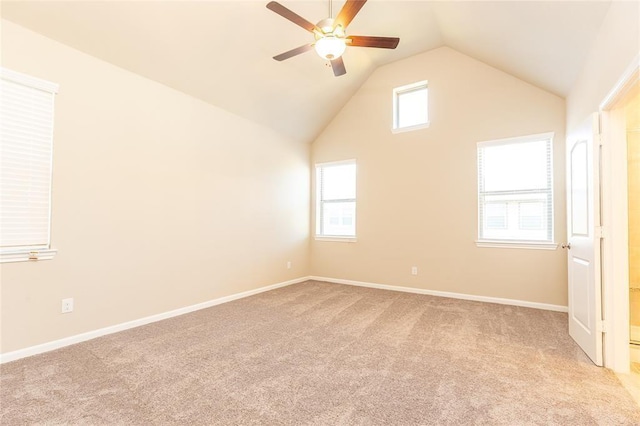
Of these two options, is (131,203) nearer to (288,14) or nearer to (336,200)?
(288,14)

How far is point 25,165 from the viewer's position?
98.9 inches

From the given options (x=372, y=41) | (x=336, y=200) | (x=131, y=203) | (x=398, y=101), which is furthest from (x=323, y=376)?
(x=398, y=101)

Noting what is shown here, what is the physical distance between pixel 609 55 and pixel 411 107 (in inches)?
116

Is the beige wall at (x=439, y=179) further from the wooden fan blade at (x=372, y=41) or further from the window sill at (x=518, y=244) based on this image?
the wooden fan blade at (x=372, y=41)

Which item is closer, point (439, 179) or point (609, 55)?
point (609, 55)

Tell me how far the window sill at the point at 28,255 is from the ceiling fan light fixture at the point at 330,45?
304 centimetres

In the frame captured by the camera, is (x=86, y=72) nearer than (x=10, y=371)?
No

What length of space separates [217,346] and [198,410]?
3.14 feet

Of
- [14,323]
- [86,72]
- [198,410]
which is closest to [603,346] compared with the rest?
[198,410]

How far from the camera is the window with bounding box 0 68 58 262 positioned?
2.41 meters

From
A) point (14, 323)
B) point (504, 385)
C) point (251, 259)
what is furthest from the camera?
point (251, 259)

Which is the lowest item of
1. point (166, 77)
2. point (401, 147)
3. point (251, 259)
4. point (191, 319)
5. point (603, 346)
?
point (191, 319)

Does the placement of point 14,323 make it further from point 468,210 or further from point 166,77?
point 468,210

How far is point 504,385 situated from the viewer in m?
2.05
